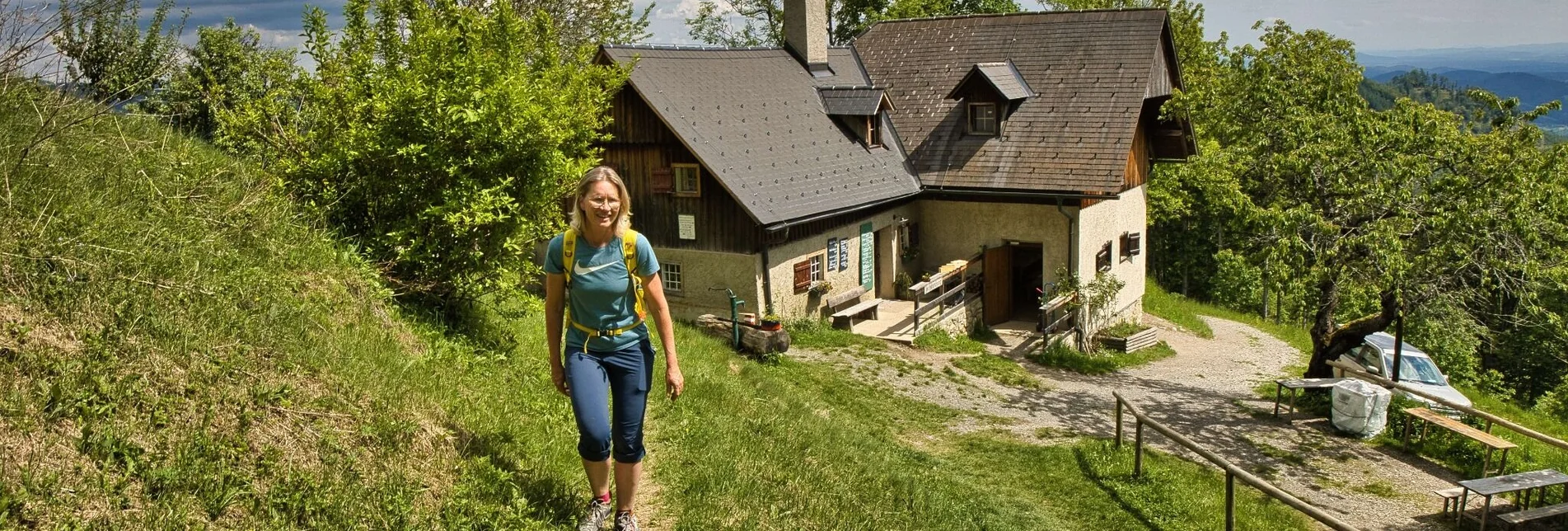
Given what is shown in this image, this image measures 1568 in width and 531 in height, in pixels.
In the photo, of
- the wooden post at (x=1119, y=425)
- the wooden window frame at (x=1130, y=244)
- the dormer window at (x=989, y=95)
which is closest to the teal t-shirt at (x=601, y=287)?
the wooden post at (x=1119, y=425)

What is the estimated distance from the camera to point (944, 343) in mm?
21266

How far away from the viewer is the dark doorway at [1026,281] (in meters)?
25.7

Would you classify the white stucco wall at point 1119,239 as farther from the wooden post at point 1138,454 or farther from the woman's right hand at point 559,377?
the woman's right hand at point 559,377

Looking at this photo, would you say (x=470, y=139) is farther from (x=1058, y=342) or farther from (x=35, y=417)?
(x=1058, y=342)

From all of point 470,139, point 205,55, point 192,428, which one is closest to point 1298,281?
point 470,139

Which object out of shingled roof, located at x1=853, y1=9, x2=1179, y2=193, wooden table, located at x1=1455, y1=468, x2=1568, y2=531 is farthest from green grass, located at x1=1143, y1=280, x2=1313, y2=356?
wooden table, located at x1=1455, y1=468, x2=1568, y2=531

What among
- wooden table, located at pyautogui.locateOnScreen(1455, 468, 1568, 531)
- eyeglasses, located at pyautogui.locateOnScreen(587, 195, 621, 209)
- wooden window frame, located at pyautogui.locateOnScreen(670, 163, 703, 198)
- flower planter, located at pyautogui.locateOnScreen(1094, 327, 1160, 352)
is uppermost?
eyeglasses, located at pyautogui.locateOnScreen(587, 195, 621, 209)

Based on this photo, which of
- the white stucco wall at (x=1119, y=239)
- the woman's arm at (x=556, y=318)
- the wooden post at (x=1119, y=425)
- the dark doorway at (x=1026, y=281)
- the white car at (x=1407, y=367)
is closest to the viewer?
the woman's arm at (x=556, y=318)

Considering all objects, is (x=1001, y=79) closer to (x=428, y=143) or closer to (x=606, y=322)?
(x=428, y=143)

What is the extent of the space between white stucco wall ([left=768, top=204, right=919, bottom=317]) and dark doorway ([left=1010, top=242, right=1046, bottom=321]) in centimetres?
266

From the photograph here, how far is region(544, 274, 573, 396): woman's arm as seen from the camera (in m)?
5.73

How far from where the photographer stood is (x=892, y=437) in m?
13.4

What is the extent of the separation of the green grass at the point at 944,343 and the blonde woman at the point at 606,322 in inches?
599

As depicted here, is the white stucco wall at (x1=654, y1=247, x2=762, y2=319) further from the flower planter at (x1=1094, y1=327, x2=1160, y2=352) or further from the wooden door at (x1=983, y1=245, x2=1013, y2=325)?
the flower planter at (x1=1094, y1=327, x2=1160, y2=352)
